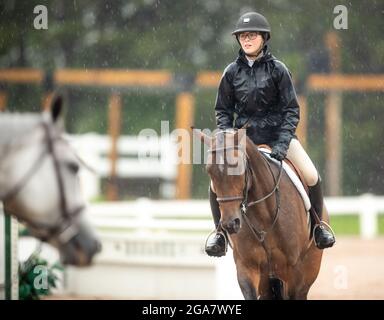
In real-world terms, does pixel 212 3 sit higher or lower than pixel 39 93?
higher

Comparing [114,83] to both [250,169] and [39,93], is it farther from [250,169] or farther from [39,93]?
[250,169]

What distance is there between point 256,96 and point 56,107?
239 cm

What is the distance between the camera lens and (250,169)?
5820 mm

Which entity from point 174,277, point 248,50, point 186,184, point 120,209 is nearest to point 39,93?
point 186,184

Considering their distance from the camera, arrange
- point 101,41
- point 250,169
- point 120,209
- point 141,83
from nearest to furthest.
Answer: point 250,169
point 120,209
point 141,83
point 101,41

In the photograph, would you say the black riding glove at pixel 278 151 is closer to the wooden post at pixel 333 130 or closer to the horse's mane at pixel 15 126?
the horse's mane at pixel 15 126

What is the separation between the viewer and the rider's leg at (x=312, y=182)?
6.33 metres

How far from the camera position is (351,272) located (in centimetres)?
1174

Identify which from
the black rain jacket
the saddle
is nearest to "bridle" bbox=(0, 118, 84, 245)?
the black rain jacket

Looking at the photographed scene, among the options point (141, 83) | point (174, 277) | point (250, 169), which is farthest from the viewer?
point (141, 83)

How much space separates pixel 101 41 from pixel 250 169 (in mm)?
14065

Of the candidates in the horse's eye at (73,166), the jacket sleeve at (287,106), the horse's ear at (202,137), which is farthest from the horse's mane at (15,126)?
the jacket sleeve at (287,106)

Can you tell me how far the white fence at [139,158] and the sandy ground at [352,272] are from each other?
5.41 metres

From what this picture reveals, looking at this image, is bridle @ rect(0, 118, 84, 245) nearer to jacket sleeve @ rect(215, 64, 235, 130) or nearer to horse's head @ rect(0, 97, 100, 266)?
horse's head @ rect(0, 97, 100, 266)
